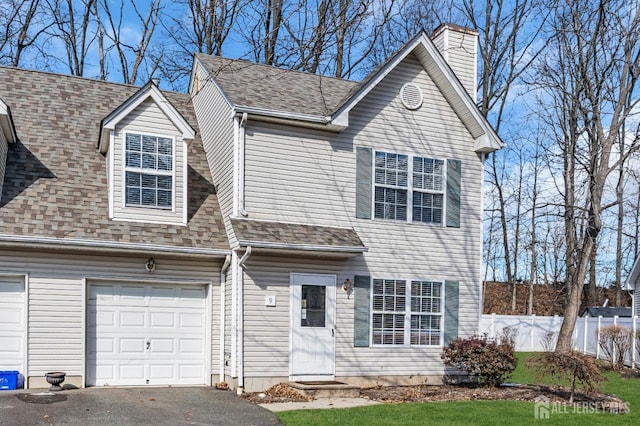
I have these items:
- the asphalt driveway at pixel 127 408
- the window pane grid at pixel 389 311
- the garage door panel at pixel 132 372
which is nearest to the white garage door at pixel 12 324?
the asphalt driveway at pixel 127 408

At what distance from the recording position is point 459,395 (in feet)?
43.3

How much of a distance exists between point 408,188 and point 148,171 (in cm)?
539

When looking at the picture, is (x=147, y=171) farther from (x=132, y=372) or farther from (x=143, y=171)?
(x=132, y=372)

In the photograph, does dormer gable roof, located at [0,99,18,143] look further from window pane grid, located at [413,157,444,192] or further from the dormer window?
window pane grid, located at [413,157,444,192]

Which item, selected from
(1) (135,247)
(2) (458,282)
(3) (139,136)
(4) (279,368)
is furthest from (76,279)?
(2) (458,282)

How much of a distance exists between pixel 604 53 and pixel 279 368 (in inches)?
492

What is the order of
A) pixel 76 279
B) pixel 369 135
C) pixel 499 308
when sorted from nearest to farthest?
1. pixel 76 279
2. pixel 369 135
3. pixel 499 308

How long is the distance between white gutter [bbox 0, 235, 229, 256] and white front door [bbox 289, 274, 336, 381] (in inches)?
67.6

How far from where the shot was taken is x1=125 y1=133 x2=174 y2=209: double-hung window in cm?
1331

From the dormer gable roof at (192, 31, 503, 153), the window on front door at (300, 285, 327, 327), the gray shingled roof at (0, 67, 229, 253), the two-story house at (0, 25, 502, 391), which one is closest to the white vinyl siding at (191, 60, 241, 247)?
the two-story house at (0, 25, 502, 391)

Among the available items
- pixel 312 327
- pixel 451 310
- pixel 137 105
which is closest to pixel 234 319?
pixel 312 327

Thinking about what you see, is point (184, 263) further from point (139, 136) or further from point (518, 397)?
point (518, 397)

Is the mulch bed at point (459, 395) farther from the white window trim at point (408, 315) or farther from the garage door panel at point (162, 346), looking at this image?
the garage door panel at point (162, 346)

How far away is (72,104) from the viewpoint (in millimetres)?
15422
